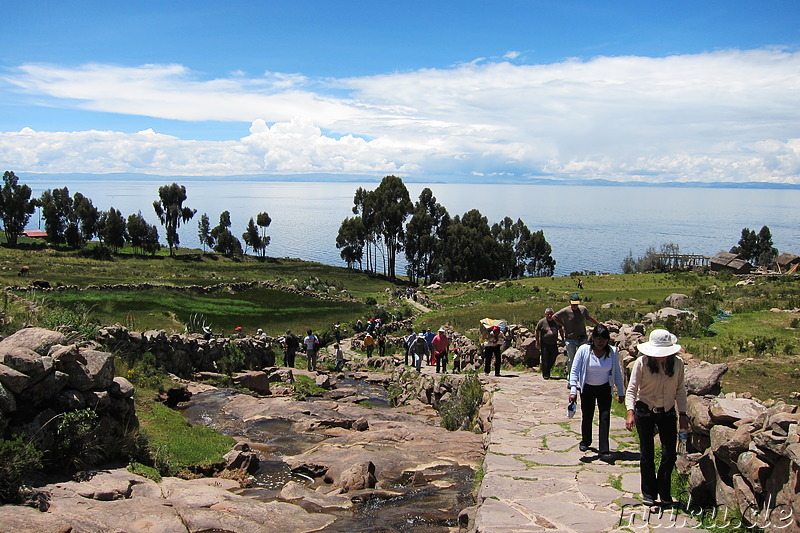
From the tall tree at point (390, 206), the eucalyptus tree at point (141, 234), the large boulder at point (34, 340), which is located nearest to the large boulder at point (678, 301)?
the large boulder at point (34, 340)

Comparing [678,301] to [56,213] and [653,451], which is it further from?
[56,213]

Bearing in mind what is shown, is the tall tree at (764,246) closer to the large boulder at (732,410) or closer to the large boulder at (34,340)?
the large boulder at (732,410)

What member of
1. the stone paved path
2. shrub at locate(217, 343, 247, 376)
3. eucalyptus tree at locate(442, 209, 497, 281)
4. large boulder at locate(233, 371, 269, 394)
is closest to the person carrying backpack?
shrub at locate(217, 343, 247, 376)

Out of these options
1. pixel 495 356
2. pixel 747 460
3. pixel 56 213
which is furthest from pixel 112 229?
pixel 747 460

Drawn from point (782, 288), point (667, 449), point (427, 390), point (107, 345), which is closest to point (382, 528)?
point (667, 449)

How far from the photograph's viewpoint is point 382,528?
743 cm

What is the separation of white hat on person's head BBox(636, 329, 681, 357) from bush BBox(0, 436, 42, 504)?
728 centimetres

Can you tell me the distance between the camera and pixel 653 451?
22.7ft

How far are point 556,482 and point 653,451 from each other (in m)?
1.43

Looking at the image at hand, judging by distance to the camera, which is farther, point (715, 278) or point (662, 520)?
point (715, 278)

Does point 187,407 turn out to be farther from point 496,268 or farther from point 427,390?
point 496,268

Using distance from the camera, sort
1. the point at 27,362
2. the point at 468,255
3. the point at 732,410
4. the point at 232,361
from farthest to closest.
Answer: the point at 468,255 < the point at 232,361 < the point at 27,362 < the point at 732,410

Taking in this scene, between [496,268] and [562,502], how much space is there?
93.3 meters

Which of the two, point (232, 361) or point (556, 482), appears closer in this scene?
point (556, 482)
